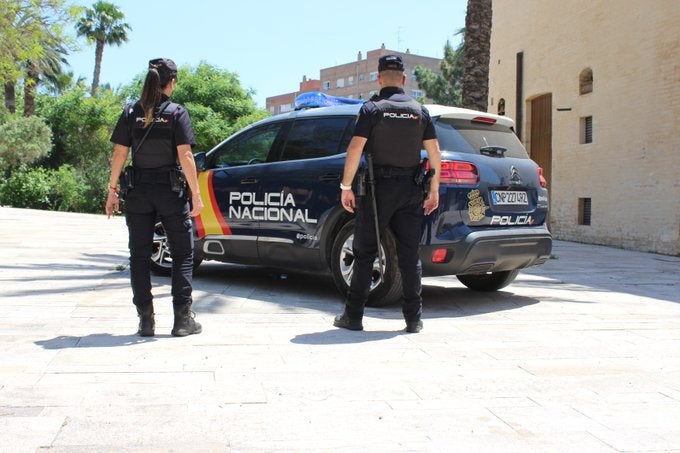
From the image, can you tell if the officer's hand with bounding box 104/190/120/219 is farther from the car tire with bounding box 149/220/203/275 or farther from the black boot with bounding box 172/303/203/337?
the car tire with bounding box 149/220/203/275

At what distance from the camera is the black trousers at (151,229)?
4.95m

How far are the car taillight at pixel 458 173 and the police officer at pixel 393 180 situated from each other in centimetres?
71

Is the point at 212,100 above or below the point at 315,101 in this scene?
above

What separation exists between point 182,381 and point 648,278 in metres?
7.58

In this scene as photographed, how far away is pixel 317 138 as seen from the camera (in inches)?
274

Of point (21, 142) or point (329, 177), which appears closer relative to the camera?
point (329, 177)

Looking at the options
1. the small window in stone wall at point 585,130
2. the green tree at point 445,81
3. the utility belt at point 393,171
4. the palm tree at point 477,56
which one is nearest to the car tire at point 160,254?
the utility belt at point 393,171

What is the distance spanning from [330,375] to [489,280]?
3888 mm

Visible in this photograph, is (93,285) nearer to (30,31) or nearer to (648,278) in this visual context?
(648,278)

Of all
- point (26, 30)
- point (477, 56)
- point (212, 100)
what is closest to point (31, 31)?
point (26, 30)

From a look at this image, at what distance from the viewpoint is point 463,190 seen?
6070mm

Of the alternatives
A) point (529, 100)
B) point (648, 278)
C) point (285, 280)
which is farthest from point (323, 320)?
point (529, 100)

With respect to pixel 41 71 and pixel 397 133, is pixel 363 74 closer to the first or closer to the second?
pixel 41 71

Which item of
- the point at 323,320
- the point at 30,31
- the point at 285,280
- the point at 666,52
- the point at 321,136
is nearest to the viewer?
the point at 323,320
